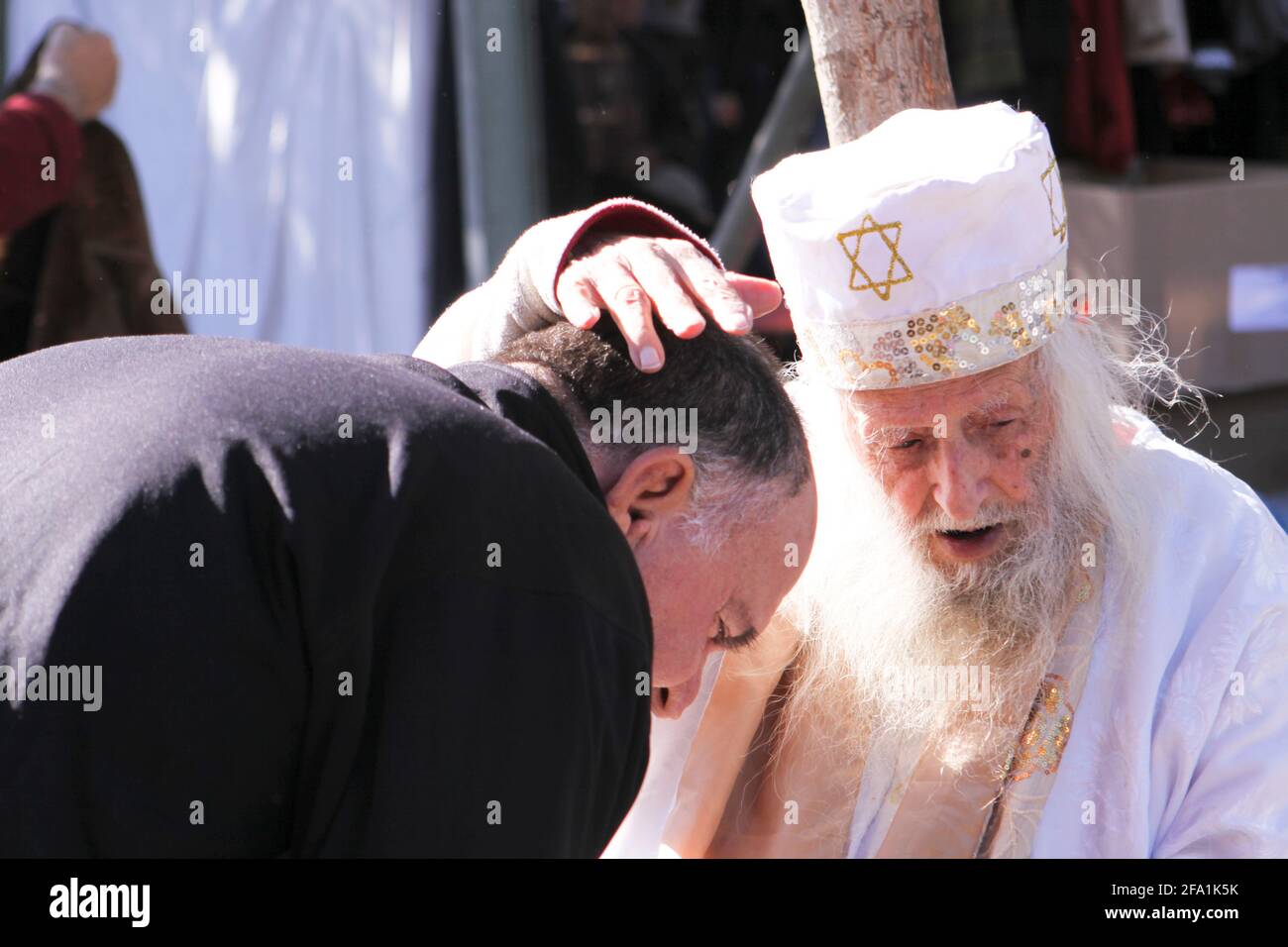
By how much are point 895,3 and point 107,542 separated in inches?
84.5

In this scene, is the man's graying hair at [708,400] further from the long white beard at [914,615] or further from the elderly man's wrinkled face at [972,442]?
the long white beard at [914,615]

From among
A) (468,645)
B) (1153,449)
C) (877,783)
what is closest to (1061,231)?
(1153,449)

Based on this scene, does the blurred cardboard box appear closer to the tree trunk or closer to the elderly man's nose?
the tree trunk

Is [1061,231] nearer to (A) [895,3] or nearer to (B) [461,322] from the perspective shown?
(A) [895,3]

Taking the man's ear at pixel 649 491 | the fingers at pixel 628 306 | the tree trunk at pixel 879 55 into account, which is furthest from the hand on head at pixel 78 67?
the man's ear at pixel 649 491

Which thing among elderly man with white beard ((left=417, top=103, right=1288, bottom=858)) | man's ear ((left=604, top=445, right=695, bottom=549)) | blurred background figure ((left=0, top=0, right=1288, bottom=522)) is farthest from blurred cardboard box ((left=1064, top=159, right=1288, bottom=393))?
man's ear ((left=604, top=445, right=695, bottom=549))

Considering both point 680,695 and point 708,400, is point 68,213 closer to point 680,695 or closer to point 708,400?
point 680,695

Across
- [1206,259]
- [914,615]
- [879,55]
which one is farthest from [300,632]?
[1206,259]

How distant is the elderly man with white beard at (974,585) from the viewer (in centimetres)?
246

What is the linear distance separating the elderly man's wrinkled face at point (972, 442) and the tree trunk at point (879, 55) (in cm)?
69

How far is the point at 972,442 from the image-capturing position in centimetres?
269

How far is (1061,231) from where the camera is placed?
2758mm

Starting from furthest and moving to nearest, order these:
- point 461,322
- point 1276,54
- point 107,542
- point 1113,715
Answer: point 1276,54
point 461,322
point 1113,715
point 107,542
